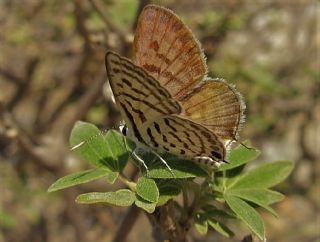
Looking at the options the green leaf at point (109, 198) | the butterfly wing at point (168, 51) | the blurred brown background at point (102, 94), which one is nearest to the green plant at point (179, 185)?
the green leaf at point (109, 198)

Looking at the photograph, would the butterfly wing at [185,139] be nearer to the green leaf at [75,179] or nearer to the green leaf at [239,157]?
the green leaf at [239,157]

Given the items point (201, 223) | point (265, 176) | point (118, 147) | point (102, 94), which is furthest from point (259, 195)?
point (102, 94)

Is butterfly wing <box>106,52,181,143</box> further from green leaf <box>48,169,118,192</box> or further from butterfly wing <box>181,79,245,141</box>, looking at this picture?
green leaf <box>48,169,118,192</box>

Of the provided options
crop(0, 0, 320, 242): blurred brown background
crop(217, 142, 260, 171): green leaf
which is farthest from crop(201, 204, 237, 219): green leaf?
crop(0, 0, 320, 242): blurred brown background

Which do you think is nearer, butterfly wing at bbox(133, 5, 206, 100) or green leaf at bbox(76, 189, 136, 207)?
green leaf at bbox(76, 189, 136, 207)

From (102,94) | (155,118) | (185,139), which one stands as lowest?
(185,139)

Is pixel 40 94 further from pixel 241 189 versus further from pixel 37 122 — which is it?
pixel 241 189

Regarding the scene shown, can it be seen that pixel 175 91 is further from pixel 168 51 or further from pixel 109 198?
pixel 109 198
